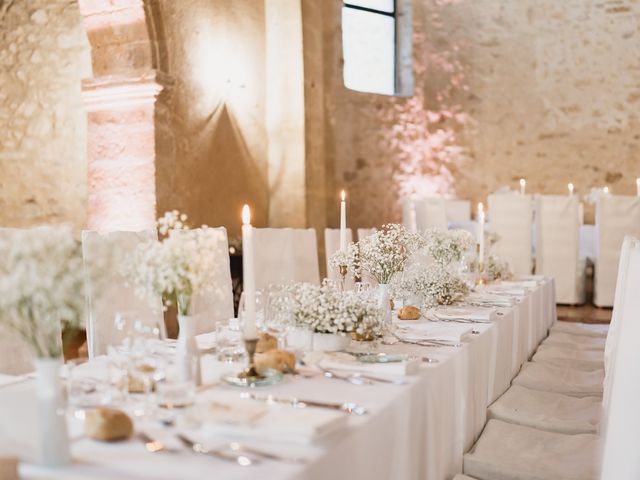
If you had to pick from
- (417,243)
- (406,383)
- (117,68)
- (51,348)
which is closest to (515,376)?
(417,243)

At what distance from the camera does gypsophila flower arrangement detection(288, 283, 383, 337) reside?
1.95 meters

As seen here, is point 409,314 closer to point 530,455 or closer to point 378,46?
point 530,455

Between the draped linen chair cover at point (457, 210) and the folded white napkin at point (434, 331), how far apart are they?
6.67 meters

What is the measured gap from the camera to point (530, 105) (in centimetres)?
972

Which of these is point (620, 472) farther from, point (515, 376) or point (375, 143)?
point (375, 143)

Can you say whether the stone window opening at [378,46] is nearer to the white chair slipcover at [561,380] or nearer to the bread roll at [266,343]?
→ the white chair slipcover at [561,380]

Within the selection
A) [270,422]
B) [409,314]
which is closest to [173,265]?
[270,422]

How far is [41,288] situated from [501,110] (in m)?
9.31

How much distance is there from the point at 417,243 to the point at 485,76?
7.76 m

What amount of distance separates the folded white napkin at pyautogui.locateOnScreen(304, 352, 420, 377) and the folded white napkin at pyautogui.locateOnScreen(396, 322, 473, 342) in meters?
0.42

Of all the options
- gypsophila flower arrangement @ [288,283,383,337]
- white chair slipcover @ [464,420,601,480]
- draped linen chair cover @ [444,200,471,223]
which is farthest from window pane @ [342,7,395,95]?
gypsophila flower arrangement @ [288,283,383,337]

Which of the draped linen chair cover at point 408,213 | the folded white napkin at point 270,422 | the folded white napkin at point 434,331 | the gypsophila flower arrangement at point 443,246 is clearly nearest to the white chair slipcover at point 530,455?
the folded white napkin at point 434,331

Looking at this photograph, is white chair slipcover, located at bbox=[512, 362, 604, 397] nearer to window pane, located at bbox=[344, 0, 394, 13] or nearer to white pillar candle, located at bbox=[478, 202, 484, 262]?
white pillar candle, located at bbox=[478, 202, 484, 262]

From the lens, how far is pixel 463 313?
9.23 feet
